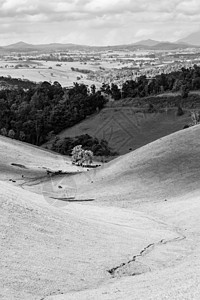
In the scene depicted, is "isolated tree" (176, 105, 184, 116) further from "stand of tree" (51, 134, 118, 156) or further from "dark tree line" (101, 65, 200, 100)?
"stand of tree" (51, 134, 118, 156)

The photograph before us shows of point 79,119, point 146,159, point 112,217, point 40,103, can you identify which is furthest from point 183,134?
point 40,103

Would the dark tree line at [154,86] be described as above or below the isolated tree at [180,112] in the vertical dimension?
above

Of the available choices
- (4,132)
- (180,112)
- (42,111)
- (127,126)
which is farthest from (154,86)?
(4,132)

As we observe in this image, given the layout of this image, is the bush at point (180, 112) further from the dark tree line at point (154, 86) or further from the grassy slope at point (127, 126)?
the dark tree line at point (154, 86)

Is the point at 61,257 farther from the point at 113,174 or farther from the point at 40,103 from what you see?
the point at 40,103

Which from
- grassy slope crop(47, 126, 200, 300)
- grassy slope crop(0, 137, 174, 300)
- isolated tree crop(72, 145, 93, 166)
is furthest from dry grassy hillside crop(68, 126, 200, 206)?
isolated tree crop(72, 145, 93, 166)

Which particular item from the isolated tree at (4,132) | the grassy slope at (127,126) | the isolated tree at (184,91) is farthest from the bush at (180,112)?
the isolated tree at (4,132)
